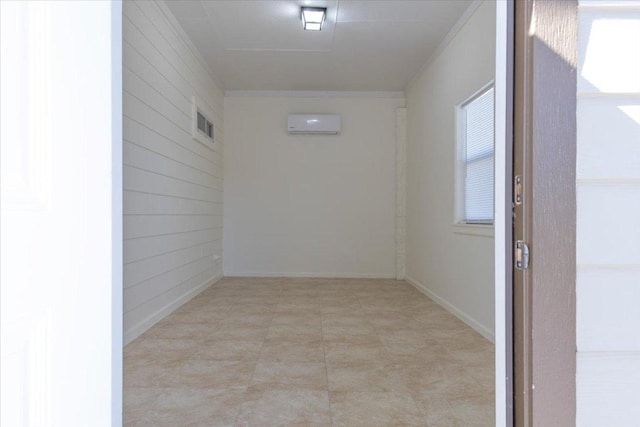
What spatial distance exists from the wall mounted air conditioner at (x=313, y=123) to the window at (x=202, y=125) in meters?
1.22

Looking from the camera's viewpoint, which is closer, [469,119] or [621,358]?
[621,358]

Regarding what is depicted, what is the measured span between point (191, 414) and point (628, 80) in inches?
81.5

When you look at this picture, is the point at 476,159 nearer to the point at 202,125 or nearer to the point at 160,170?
the point at 160,170

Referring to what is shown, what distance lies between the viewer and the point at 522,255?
83cm

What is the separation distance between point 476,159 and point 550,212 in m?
3.32

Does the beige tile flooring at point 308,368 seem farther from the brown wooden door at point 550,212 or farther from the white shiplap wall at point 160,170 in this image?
the brown wooden door at point 550,212

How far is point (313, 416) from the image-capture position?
2.09 m

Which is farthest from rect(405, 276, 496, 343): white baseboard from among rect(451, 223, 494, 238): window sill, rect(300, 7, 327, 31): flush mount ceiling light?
rect(300, 7, 327, 31): flush mount ceiling light

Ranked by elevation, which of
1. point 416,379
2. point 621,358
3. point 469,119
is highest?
point 469,119

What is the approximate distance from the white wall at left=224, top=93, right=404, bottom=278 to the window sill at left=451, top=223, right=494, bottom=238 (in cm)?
250

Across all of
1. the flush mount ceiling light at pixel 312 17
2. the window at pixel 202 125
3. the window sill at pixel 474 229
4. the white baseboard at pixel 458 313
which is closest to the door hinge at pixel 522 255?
the white baseboard at pixel 458 313

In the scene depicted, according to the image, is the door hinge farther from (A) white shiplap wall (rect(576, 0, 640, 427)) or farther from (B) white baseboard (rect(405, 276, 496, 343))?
(B) white baseboard (rect(405, 276, 496, 343))

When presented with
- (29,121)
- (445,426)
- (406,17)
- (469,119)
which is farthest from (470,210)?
(29,121)

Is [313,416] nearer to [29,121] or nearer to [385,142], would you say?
[29,121]
